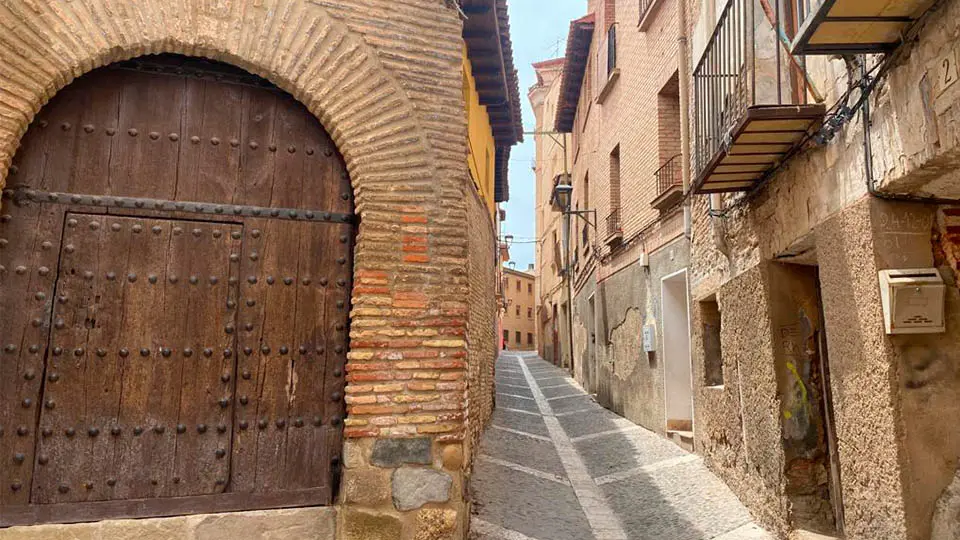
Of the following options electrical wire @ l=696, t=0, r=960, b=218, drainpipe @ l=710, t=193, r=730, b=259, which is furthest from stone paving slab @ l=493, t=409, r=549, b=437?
electrical wire @ l=696, t=0, r=960, b=218

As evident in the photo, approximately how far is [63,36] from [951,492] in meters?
4.81

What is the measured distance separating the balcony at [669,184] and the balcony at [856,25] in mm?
4354

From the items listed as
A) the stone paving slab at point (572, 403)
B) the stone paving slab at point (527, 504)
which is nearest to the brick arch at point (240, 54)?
the stone paving slab at point (527, 504)

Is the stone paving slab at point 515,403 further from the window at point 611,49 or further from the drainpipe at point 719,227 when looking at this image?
the window at point 611,49

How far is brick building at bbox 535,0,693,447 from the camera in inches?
299

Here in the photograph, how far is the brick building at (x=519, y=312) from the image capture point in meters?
43.1

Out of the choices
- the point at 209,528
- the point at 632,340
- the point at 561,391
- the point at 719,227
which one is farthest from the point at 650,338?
the point at 561,391

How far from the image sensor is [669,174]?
774 cm

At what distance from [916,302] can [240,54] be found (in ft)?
11.9

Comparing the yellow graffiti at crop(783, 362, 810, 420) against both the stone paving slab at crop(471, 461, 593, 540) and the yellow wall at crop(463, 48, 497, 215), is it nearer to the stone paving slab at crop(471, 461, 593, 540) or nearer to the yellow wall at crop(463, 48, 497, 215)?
the stone paving slab at crop(471, 461, 593, 540)

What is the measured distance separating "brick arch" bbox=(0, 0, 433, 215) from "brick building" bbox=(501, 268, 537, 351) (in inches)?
1527

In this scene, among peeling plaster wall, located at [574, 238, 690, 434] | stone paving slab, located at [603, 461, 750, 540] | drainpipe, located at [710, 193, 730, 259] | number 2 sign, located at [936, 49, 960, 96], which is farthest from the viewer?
peeling plaster wall, located at [574, 238, 690, 434]

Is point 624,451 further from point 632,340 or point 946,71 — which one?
point 946,71

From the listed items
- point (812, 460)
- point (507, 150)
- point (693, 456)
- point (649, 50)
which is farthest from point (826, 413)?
point (507, 150)
